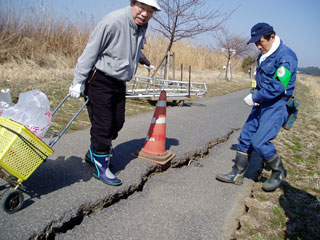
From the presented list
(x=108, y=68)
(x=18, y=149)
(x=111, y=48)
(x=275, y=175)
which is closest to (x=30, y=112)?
(x=18, y=149)

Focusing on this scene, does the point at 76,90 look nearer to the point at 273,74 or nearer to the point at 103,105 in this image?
the point at 103,105

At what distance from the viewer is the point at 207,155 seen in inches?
192

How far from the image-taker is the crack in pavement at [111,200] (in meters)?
2.44

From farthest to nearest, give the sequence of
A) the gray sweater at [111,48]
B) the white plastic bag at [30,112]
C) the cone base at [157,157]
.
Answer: the cone base at [157,157], the gray sweater at [111,48], the white plastic bag at [30,112]

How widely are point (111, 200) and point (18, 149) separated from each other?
3.50ft

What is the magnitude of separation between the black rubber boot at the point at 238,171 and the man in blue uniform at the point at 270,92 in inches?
6.7

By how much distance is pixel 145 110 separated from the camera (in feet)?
25.6

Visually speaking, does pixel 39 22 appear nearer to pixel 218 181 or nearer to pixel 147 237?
pixel 218 181

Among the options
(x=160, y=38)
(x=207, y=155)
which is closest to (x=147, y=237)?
(x=207, y=155)

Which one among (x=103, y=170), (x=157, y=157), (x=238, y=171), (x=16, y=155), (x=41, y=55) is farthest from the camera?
(x=41, y=55)

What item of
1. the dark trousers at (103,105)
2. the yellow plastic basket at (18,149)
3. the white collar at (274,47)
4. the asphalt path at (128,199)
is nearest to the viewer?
the yellow plastic basket at (18,149)

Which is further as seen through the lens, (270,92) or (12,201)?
(270,92)

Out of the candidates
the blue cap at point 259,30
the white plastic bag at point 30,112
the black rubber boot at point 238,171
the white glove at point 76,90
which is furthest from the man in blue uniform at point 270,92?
the white plastic bag at point 30,112

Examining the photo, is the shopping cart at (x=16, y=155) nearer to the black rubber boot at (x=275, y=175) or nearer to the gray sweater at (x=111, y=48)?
the gray sweater at (x=111, y=48)
